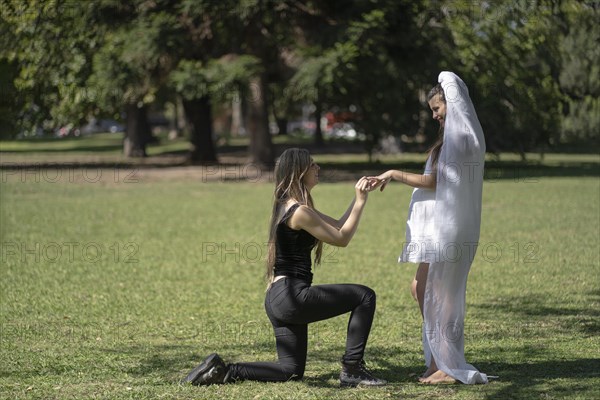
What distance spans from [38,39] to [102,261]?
56.7ft

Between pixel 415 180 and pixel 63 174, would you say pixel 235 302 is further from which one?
pixel 63 174

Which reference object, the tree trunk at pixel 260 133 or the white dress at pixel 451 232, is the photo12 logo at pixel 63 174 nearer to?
the tree trunk at pixel 260 133

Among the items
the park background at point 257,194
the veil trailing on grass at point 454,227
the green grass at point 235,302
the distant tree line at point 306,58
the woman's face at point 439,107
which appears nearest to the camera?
the veil trailing on grass at point 454,227

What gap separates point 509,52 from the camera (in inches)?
1221

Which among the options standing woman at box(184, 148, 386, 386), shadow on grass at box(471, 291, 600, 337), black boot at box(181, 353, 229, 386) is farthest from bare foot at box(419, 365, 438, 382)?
shadow on grass at box(471, 291, 600, 337)

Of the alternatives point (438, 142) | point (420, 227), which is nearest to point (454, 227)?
point (420, 227)

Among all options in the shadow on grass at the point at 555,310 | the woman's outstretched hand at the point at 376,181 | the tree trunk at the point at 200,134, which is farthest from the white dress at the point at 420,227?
the tree trunk at the point at 200,134

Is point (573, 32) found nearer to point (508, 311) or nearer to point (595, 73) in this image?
point (595, 73)

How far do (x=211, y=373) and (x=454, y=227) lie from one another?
1.99m

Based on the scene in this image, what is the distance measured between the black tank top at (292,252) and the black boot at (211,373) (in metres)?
0.75

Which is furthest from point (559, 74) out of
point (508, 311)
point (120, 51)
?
point (508, 311)

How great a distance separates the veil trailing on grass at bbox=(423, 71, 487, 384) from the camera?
662cm

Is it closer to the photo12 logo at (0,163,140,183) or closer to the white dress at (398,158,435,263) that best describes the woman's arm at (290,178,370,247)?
the white dress at (398,158,435,263)

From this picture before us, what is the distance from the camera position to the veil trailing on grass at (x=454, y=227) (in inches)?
261
